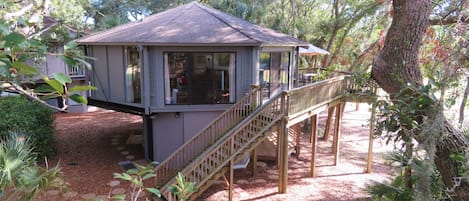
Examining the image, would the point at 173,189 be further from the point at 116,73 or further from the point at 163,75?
the point at 116,73

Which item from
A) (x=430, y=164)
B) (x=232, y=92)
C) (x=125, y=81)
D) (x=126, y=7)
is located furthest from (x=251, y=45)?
(x=126, y=7)

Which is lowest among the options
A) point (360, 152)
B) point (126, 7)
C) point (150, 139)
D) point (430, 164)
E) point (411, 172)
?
point (360, 152)

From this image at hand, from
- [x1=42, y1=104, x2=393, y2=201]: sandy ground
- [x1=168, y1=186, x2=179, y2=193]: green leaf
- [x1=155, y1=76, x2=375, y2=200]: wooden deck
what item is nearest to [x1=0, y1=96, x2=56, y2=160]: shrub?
[x1=42, y1=104, x2=393, y2=201]: sandy ground

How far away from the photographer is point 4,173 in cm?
311

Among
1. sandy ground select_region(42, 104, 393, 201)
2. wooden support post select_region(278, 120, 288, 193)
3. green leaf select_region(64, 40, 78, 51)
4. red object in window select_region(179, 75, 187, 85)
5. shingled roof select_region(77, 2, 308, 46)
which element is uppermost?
shingled roof select_region(77, 2, 308, 46)

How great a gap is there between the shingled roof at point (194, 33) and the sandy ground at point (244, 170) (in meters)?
3.99

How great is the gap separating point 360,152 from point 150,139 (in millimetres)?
8777

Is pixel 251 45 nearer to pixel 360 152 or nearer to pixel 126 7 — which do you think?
pixel 360 152

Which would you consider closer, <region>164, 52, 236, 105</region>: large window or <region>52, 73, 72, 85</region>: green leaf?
<region>52, 73, 72, 85</region>: green leaf

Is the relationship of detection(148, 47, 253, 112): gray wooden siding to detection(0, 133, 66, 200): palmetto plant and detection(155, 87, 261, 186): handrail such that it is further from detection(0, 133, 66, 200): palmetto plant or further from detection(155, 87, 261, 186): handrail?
detection(0, 133, 66, 200): palmetto plant

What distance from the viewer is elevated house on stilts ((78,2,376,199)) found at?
849 centimetres

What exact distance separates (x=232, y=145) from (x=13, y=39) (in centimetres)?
657

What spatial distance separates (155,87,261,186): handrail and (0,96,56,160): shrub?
4.24 metres

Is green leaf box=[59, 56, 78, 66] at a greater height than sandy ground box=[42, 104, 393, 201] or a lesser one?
greater
